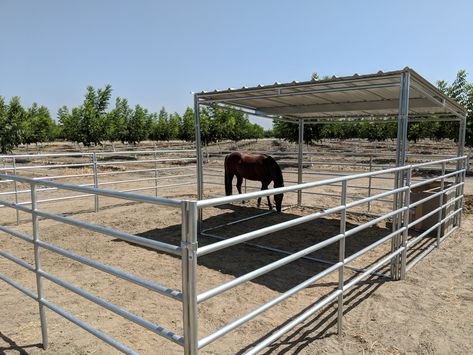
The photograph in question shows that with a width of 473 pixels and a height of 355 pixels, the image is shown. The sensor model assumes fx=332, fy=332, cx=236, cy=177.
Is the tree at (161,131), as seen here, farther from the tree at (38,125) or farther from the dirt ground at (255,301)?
the dirt ground at (255,301)

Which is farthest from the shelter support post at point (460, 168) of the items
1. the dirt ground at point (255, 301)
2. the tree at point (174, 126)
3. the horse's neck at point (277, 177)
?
the tree at point (174, 126)

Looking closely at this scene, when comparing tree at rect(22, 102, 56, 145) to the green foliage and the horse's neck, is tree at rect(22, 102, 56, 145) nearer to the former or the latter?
the green foliage

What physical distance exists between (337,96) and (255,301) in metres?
3.69

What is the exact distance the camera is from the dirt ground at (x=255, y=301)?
8.46 ft

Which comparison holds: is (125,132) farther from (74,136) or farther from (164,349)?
(164,349)

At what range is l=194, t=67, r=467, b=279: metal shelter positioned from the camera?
3859mm

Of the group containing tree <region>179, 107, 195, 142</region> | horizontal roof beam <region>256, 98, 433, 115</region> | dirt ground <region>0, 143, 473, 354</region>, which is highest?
tree <region>179, 107, 195, 142</region>

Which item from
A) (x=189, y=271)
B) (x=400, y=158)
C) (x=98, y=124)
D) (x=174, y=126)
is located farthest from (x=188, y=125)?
(x=189, y=271)

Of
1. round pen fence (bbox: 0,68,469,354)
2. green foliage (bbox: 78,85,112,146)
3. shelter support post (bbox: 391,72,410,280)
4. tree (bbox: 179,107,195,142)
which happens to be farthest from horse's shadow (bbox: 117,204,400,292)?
tree (bbox: 179,107,195,142)

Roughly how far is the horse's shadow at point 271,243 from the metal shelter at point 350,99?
2.85 feet

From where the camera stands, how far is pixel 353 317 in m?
3.00

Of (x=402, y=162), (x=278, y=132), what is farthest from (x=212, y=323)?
(x=278, y=132)

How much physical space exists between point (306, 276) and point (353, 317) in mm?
990

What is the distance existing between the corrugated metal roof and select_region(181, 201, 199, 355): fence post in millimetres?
3281
